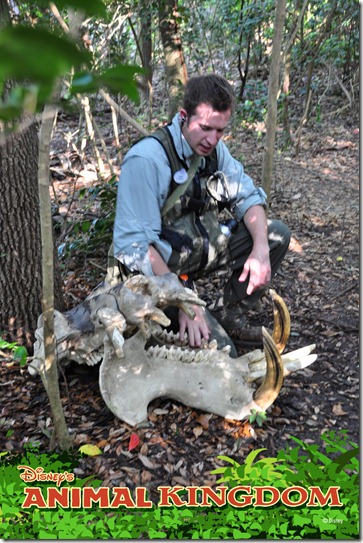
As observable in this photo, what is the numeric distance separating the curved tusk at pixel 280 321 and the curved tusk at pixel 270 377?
294 millimetres

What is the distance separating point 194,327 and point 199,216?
2.82 feet

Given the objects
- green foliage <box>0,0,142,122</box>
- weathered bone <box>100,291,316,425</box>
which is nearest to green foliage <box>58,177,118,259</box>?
weathered bone <box>100,291,316,425</box>

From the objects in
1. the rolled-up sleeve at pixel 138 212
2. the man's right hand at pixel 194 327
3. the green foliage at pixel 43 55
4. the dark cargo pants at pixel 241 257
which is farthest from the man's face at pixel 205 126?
the green foliage at pixel 43 55

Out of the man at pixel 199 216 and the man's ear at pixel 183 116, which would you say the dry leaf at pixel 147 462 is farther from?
the man's ear at pixel 183 116

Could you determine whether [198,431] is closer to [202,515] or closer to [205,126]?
[202,515]

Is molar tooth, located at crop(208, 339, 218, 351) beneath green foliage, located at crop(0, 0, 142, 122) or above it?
beneath

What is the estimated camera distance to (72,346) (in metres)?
2.71

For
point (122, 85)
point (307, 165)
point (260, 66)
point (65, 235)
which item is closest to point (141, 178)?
point (65, 235)

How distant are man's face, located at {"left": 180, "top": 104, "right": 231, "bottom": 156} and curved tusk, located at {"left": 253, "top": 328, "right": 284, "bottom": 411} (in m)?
1.15

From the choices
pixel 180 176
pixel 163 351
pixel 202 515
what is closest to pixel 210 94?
pixel 180 176

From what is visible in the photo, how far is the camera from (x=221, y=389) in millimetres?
2734

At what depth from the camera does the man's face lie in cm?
295

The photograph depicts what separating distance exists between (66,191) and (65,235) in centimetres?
160

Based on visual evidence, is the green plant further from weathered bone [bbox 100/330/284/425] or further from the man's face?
the man's face
